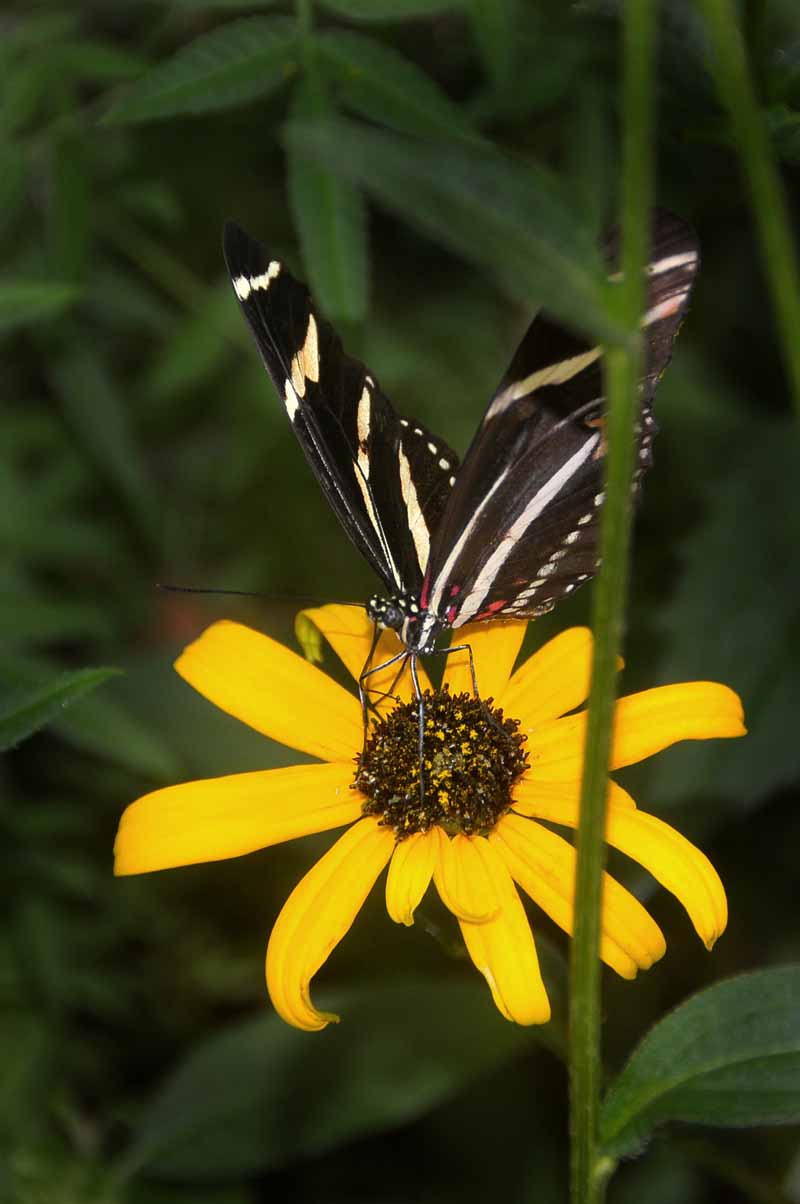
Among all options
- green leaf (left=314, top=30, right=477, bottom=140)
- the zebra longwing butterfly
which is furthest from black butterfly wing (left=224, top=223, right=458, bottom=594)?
green leaf (left=314, top=30, right=477, bottom=140)

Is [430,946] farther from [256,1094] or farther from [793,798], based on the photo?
[793,798]

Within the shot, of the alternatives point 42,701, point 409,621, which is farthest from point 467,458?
point 42,701

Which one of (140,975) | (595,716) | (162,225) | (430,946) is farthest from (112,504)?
(595,716)

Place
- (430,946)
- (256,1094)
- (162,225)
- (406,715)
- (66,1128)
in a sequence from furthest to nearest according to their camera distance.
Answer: (162,225) < (430,946) < (66,1128) < (256,1094) < (406,715)

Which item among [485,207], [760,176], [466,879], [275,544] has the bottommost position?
[466,879]

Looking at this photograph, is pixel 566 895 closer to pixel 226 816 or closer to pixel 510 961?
pixel 510 961

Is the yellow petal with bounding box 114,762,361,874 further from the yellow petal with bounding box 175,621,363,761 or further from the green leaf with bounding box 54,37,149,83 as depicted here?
the green leaf with bounding box 54,37,149,83
